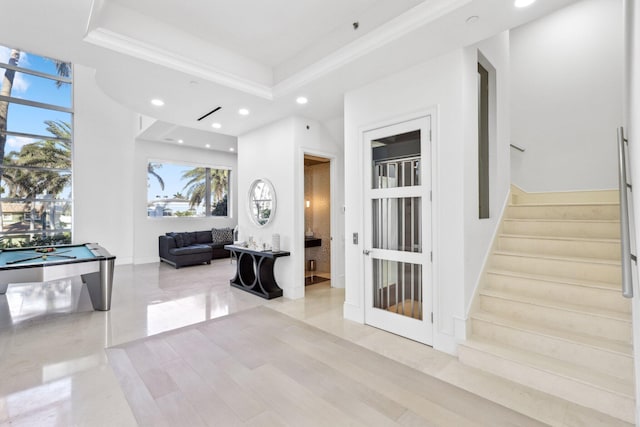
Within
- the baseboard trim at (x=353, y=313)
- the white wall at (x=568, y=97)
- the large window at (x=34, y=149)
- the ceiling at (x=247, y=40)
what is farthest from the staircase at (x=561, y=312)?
the large window at (x=34, y=149)

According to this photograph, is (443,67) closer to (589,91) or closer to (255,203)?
(589,91)

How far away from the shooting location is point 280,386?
2338 mm

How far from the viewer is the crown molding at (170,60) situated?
107 inches

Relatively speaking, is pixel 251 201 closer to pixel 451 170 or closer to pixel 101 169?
pixel 451 170

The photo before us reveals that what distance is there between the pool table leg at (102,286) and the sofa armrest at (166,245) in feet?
10.4

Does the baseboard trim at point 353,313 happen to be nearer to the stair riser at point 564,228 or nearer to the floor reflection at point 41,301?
the stair riser at point 564,228

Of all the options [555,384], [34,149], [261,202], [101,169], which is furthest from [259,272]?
[34,149]

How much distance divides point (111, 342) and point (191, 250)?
432cm

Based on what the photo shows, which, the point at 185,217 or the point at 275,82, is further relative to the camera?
the point at 185,217

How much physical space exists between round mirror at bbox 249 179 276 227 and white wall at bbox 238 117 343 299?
0.09m

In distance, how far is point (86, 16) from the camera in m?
2.39

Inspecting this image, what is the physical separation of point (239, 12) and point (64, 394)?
3627 mm

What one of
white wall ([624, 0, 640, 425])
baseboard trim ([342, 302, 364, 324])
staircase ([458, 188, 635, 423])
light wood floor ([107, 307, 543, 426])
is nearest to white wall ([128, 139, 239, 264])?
light wood floor ([107, 307, 543, 426])

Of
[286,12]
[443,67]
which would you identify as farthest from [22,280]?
[443,67]
